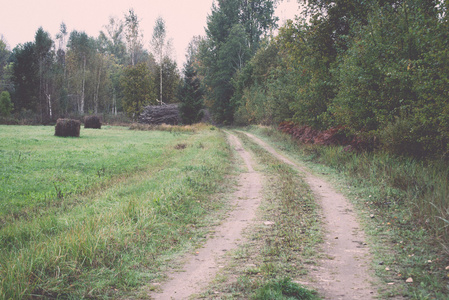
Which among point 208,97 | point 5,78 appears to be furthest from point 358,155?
point 5,78

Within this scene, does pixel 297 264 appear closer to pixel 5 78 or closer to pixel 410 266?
pixel 410 266

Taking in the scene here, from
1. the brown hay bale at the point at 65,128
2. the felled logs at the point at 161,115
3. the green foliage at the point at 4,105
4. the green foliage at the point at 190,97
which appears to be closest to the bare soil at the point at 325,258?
the brown hay bale at the point at 65,128

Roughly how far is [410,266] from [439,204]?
2120 millimetres

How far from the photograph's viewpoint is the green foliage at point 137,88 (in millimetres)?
45656

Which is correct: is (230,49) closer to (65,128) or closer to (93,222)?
(65,128)

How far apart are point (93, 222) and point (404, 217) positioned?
6045mm

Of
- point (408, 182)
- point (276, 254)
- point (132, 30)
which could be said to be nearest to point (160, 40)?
point (132, 30)

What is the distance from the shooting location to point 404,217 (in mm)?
5754

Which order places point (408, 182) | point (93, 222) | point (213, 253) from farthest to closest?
point (408, 182), point (93, 222), point (213, 253)

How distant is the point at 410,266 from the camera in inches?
154

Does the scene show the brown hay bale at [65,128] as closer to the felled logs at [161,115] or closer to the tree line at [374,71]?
the tree line at [374,71]

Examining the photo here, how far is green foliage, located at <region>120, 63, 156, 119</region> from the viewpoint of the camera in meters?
45.7

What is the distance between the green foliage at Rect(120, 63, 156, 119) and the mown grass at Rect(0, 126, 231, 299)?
118 feet

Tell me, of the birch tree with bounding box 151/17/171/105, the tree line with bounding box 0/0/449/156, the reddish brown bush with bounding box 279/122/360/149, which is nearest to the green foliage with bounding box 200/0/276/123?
the tree line with bounding box 0/0/449/156
